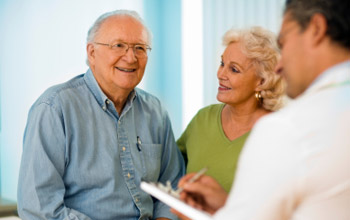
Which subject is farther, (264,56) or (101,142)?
(264,56)

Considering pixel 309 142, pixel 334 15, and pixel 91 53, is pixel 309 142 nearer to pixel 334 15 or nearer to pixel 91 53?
pixel 334 15

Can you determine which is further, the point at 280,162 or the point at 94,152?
the point at 94,152

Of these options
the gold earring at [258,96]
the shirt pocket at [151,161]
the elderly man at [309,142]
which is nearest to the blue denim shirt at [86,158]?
the shirt pocket at [151,161]

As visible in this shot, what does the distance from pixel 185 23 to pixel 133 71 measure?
1.93 m

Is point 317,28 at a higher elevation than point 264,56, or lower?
higher

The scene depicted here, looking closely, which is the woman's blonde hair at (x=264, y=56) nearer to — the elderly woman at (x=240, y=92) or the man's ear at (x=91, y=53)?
the elderly woman at (x=240, y=92)

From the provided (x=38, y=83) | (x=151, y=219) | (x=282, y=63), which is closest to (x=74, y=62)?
(x=38, y=83)

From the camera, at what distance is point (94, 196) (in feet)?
5.88

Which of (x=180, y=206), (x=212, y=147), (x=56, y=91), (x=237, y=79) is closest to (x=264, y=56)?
(x=237, y=79)

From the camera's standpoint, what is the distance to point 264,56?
6.70ft

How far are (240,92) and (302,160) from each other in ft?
4.08

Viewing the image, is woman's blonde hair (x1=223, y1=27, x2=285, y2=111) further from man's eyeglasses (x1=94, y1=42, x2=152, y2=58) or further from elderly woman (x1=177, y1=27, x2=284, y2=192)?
man's eyeglasses (x1=94, y1=42, x2=152, y2=58)

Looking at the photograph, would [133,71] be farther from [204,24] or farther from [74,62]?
[204,24]

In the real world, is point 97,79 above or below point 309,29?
below
